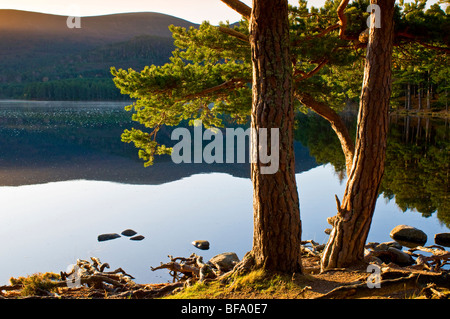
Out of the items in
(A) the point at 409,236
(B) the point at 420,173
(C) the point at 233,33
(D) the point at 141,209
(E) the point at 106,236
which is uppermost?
(C) the point at 233,33

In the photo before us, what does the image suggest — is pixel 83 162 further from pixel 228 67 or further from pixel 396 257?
pixel 396 257

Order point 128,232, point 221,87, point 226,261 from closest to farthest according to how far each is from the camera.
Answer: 1. point 221,87
2. point 226,261
3. point 128,232

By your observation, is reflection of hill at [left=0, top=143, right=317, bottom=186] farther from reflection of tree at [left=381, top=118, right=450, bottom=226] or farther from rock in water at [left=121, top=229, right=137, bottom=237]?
rock in water at [left=121, top=229, right=137, bottom=237]

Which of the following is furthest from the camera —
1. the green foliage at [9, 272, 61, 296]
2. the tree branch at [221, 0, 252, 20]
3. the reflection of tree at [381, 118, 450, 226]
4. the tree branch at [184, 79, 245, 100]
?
the reflection of tree at [381, 118, 450, 226]

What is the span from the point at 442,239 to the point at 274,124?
28.5 ft

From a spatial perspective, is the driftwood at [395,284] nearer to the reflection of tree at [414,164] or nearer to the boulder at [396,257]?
the boulder at [396,257]

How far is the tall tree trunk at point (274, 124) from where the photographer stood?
433 cm

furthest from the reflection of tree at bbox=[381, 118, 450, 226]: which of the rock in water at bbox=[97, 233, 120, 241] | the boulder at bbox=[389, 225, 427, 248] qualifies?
the rock in water at bbox=[97, 233, 120, 241]

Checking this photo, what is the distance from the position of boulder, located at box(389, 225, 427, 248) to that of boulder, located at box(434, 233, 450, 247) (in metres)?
0.30

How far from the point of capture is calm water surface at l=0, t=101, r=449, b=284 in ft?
34.4

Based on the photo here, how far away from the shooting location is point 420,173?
61.6 ft

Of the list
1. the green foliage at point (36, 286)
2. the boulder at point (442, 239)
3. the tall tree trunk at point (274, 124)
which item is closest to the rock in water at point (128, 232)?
the green foliage at point (36, 286)

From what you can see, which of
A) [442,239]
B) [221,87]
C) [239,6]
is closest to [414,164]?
[442,239]

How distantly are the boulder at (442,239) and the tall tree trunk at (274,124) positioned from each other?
7828mm
